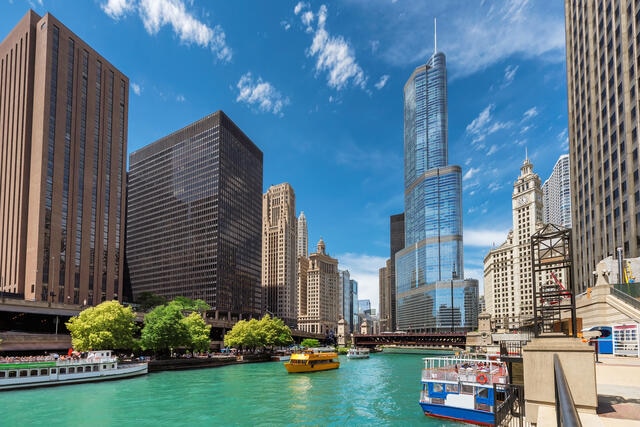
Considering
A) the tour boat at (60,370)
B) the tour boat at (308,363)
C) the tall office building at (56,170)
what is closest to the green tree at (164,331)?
the tour boat at (60,370)

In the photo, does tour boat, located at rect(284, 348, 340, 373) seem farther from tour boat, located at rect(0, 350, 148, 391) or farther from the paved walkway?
the paved walkway

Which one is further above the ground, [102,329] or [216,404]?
[102,329]

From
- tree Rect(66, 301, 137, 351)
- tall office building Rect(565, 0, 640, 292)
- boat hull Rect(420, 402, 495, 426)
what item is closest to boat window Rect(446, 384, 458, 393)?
boat hull Rect(420, 402, 495, 426)

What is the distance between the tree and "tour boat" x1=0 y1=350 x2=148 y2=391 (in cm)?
308

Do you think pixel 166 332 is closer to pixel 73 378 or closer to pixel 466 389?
pixel 73 378

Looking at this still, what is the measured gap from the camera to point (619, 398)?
57.0 ft

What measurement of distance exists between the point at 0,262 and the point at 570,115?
156 m

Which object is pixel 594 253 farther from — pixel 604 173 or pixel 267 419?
pixel 267 419

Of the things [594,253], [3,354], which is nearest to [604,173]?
[594,253]

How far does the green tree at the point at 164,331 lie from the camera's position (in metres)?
98.6

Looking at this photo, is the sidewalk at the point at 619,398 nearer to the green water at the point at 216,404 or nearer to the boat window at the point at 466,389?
the boat window at the point at 466,389

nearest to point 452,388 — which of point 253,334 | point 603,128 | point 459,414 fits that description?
point 459,414

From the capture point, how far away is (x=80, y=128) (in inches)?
5797

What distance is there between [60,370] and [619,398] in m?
77.7
